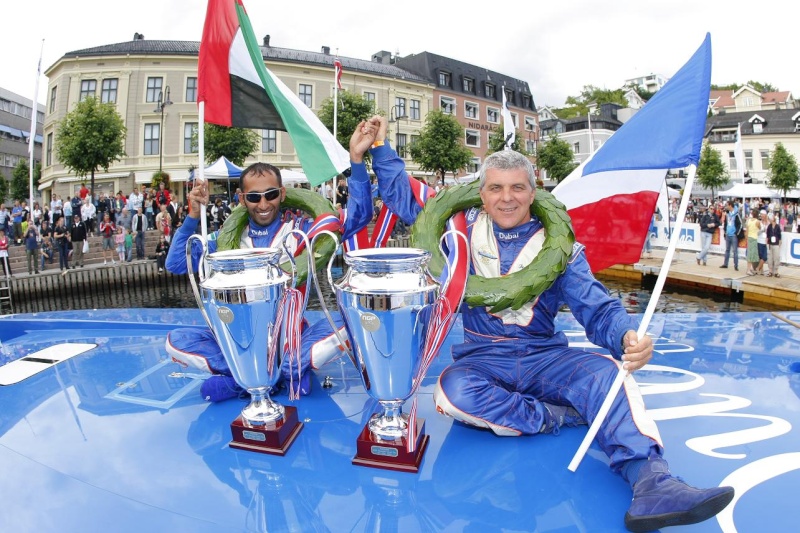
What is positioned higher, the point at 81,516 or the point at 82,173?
the point at 82,173

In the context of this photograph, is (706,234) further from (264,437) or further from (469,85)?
(469,85)

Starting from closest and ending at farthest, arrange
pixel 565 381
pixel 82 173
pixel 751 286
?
pixel 565 381, pixel 751 286, pixel 82 173

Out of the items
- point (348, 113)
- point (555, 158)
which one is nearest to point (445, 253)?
point (348, 113)

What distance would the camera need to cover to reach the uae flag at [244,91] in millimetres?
3221

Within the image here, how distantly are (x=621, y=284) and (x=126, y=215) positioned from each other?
14.9 metres

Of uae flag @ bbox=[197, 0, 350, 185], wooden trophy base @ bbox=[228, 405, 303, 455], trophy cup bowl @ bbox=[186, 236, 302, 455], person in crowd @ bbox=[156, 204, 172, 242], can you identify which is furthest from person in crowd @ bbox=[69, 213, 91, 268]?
wooden trophy base @ bbox=[228, 405, 303, 455]

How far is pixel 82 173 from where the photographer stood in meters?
21.5

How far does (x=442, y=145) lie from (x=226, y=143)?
1226 cm

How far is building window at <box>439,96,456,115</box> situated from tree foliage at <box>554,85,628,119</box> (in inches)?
1683

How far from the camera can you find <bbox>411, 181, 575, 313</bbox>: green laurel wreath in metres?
2.42

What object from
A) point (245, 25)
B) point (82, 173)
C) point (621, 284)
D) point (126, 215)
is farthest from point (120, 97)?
point (245, 25)

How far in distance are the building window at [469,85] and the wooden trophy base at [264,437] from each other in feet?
141

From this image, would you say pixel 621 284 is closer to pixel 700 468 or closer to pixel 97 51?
pixel 700 468

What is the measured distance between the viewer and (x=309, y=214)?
3516mm
